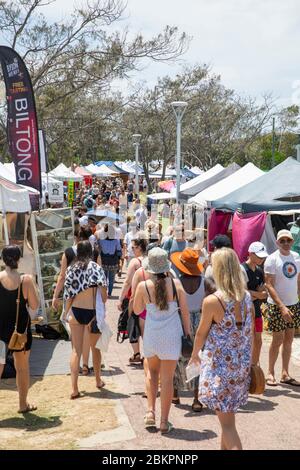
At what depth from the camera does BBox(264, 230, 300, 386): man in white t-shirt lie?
7.35 metres

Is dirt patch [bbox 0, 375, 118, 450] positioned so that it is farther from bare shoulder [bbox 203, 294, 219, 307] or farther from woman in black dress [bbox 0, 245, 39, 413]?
bare shoulder [bbox 203, 294, 219, 307]

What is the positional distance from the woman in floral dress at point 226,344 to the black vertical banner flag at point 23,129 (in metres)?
6.73

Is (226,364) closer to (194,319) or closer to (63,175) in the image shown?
(194,319)

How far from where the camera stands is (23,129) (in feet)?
35.8

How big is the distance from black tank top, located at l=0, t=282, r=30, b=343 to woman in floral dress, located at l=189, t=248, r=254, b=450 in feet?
7.02

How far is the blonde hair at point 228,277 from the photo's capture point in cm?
452

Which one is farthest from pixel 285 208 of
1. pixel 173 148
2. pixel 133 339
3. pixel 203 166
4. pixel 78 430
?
pixel 203 166

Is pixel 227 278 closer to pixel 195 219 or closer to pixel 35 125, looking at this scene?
pixel 35 125

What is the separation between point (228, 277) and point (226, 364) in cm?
60

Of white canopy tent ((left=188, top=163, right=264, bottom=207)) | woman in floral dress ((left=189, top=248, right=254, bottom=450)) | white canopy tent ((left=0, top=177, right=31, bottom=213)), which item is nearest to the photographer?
woman in floral dress ((left=189, top=248, right=254, bottom=450))

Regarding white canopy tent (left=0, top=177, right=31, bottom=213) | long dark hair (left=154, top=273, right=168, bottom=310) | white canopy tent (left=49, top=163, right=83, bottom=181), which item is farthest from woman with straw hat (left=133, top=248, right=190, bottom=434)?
white canopy tent (left=49, top=163, right=83, bottom=181)

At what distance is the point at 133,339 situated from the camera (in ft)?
25.0

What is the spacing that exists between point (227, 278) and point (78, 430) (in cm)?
223

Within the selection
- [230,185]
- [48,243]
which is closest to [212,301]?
[48,243]
